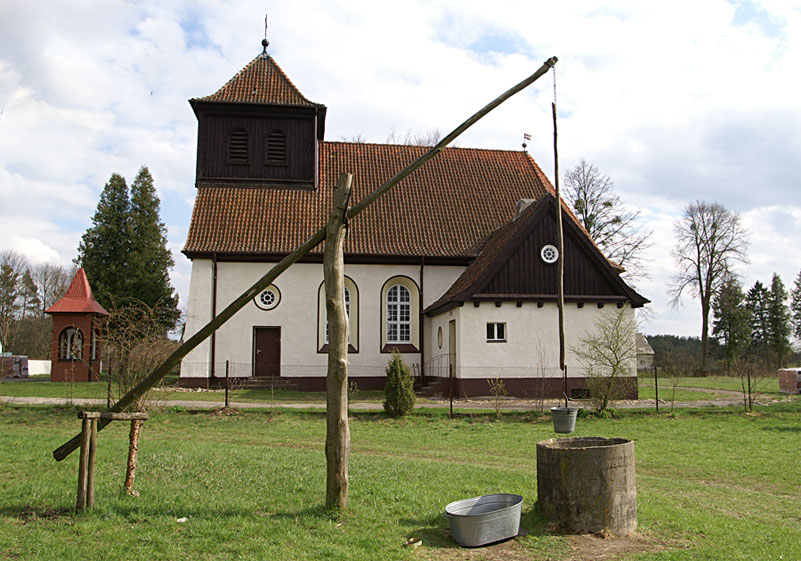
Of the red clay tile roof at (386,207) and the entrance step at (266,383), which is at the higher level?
the red clay tile roof at (386,207)

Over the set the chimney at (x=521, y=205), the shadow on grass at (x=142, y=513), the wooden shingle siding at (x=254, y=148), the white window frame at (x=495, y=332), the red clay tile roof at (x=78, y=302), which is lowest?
the shadow on grass at (x=142, y=513)

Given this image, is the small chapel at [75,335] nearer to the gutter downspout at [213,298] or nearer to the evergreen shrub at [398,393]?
the gutter downspout at [213,298]

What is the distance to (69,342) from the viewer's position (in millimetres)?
31672

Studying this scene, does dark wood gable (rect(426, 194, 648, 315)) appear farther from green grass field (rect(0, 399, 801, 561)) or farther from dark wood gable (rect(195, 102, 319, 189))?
dark wood gable (rect(195, 102, 319, 189))

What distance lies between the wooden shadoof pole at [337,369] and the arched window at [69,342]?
2793 centimetres

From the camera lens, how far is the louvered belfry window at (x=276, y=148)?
94.9 ft

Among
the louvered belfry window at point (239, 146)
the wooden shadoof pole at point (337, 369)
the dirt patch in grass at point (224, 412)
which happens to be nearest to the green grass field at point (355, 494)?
the wooden shadoof pole at point (337, 369)

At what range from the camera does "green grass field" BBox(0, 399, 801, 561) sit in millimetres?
6223

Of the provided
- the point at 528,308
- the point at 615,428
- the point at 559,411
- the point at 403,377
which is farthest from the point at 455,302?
the point at 559,411

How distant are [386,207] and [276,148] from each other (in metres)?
5.70

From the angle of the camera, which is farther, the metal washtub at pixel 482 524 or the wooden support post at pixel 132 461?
the wooden support post at pixel 132 461

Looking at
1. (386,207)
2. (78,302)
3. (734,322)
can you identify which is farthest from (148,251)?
(734,322)

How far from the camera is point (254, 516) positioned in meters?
7.07

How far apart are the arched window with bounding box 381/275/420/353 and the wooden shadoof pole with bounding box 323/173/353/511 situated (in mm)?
19956
